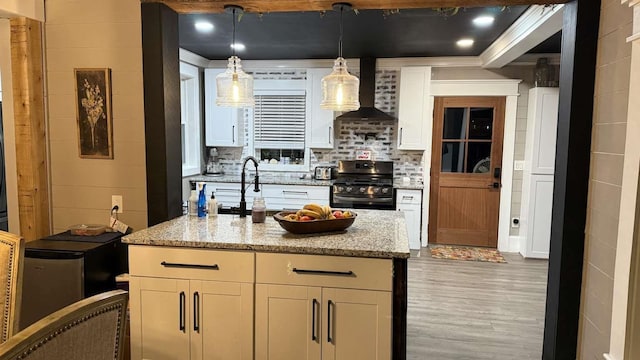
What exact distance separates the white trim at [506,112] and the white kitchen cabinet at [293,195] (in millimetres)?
1406

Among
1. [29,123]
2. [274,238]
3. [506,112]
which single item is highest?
[506,112]

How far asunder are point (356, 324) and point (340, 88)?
4.46 ft

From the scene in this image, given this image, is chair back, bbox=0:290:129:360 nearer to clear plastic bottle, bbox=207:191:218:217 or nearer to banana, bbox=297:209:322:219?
banana, bbox=297:209:322:219

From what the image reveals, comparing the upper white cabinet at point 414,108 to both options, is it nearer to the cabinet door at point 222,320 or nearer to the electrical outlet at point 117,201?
the electrical outlet at point 117,201

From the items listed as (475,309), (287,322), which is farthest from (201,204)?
(475,309)

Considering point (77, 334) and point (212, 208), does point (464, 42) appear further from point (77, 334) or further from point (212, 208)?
point (77, 334)

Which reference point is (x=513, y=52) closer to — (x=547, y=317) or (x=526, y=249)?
(x=526, y=249)

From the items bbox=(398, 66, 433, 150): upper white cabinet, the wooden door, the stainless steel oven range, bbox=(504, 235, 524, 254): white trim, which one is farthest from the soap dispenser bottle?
bbox=(504, 235, 524, 254): white trim

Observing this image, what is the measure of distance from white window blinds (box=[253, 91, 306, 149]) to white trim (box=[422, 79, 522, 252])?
1.73 m

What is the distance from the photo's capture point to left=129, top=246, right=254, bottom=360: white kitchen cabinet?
202cm

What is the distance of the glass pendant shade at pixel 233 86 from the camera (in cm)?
251

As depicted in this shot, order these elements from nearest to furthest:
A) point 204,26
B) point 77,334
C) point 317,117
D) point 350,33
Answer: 1. point 77,334
2. point 204,26
3. point 350,33
4. point 317,117

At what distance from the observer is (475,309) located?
139 inches

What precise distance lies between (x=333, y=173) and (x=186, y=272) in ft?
12.3
